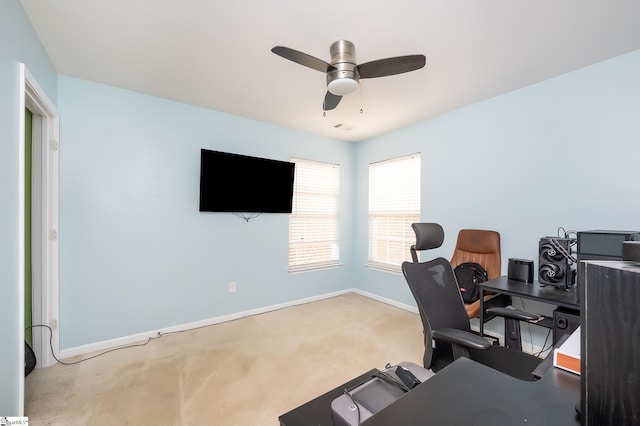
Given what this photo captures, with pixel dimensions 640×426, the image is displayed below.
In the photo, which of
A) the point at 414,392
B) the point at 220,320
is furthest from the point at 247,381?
the point at 414,392

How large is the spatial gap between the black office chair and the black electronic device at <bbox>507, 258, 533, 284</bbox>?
2.99ft

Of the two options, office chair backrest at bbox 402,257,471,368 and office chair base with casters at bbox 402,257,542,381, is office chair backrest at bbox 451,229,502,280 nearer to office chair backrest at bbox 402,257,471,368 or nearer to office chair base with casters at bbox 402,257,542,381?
office chair base with casters at bbox 402,257,542,381

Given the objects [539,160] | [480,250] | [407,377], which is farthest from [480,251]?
[407,377]

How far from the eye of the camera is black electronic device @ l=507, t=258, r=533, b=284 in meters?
2.34

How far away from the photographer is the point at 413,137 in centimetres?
365

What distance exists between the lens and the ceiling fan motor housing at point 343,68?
1861 mm

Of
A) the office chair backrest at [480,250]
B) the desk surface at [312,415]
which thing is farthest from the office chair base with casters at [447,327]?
the office chair backrest at [480,250]

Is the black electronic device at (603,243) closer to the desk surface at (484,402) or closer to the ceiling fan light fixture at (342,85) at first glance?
the desk surface at (484,402)

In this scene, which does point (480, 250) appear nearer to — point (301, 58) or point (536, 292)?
point (536, 292)

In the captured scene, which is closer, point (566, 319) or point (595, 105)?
point (566, 319)

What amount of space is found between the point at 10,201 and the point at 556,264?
3685 millimetres

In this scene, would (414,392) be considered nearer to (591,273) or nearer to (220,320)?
(591,273)

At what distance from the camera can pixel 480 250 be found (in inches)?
111

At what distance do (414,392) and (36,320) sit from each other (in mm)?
3127
